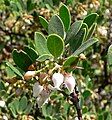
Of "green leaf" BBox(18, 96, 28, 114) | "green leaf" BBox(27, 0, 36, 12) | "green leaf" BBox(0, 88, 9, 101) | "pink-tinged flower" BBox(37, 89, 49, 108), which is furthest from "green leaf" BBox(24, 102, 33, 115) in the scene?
"pink-tinged flower" BBox(37, 89, 49, 108)

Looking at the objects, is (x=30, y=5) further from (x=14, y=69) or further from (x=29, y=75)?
Answer: (x=29, y=75)

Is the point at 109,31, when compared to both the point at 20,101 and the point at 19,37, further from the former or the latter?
the point at 20,101

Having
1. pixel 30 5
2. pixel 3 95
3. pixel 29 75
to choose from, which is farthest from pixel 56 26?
pixel 30 5

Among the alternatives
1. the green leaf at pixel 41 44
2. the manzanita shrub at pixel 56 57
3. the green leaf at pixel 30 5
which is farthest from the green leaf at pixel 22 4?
the green leaf at pixel 41 44

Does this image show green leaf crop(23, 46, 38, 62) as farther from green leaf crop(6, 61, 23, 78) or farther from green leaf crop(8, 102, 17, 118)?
green leaf crop(8, 102, 17, 118)

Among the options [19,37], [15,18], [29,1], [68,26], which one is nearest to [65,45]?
[68,26]
